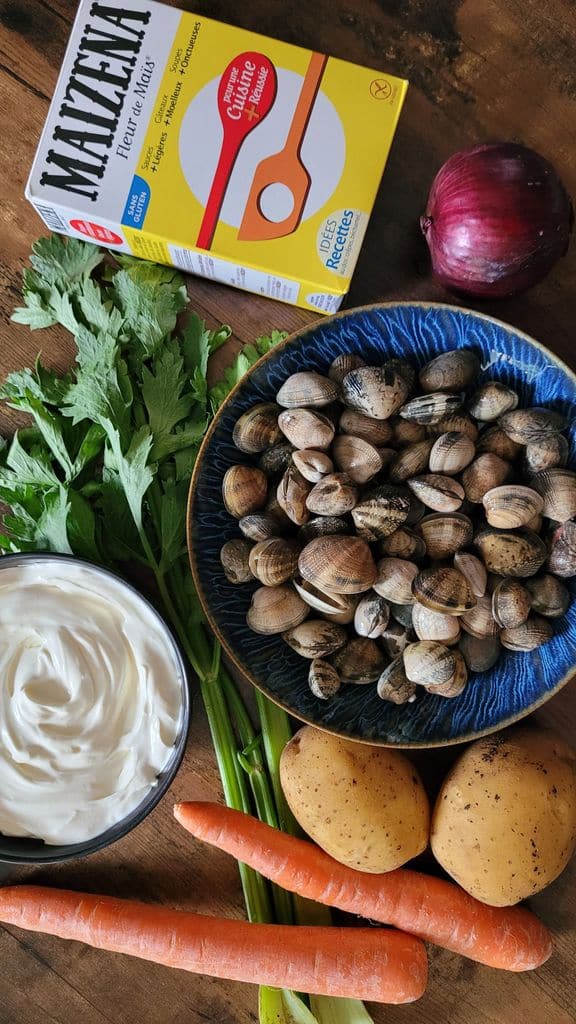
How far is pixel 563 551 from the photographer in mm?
869

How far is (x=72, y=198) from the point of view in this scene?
2.96 ft

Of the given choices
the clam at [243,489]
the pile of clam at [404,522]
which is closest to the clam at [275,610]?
the pile of clam at [404,522]

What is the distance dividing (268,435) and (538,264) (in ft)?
1.26

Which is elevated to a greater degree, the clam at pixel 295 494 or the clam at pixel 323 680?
the clam at pixel 295 494

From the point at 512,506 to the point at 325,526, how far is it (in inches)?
8.6

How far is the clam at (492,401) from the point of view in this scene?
0.88m

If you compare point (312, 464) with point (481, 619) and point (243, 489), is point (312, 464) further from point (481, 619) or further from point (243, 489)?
point (481, 619)

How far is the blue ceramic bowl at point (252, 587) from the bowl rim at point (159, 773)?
0.06 metres

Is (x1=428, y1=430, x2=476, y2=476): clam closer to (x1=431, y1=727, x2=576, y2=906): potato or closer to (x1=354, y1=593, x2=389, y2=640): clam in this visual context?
(x1=354, y1=593, x2=389, y2=640): clam

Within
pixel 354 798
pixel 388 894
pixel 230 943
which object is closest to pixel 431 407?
pixel 354 798

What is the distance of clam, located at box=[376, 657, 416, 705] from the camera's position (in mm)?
897

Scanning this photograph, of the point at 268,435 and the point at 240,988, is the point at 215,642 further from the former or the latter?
the point at 240,988

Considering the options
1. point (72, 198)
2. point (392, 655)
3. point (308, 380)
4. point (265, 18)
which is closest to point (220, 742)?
point (392, 655)

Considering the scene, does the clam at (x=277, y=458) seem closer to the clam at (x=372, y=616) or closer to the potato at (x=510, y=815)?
the clam at (x=372, y=616)
